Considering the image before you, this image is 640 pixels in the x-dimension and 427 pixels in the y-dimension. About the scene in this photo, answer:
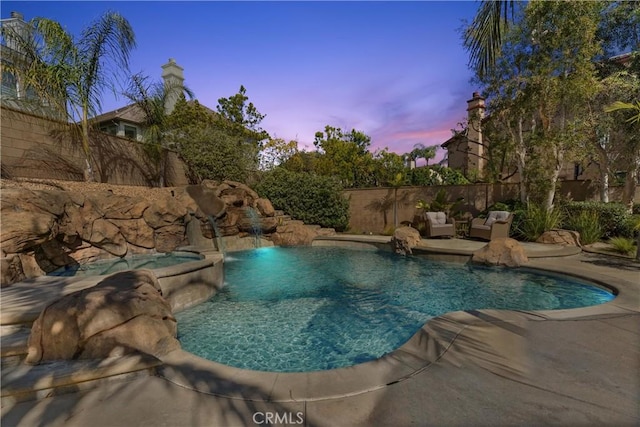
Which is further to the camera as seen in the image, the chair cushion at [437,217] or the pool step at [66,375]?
the chair cushion at [437,217]

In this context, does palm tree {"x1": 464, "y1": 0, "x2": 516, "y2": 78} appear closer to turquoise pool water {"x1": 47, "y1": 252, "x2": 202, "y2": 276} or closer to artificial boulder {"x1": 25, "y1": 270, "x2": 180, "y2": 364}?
artificial boulder {"x1": 25, "y1": 270, "x2": 180, "y2": 364}

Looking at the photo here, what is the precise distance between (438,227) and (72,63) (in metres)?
13.0

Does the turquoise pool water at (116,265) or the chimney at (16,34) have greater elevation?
the chimney at (16,34)

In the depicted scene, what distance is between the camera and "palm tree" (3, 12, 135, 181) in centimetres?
770

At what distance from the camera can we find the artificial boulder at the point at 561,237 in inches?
320

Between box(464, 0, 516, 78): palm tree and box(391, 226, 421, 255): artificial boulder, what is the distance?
6.98 metres

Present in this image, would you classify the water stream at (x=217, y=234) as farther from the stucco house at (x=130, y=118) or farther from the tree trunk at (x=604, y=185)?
the tree trunk at (x=604, y=185)

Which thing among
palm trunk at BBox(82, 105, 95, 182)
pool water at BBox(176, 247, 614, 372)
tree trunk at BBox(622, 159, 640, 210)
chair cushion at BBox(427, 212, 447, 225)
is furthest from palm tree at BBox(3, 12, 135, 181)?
tree trunk at BBox(622, 159, 640, 210)

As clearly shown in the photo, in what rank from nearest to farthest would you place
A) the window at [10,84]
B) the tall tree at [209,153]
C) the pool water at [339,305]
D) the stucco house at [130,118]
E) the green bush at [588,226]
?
the pool water at [339,305] → the window at [10,84] → the green bush at [588,226] → the tall tree at [209,153] → the stucco house at [130,118]

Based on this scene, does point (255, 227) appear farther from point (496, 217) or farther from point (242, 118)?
point (242, 118)

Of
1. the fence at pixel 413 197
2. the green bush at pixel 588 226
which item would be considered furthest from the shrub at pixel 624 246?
the fence at pixel 413 197

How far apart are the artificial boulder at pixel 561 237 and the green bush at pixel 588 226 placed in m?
0.34

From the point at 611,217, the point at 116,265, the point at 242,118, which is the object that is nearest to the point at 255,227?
the point at 116,265

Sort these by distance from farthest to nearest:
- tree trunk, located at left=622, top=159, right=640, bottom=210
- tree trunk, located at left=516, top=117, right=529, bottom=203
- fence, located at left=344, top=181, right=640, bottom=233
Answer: fence, located at left=344, top=181, right=640, bottom=233 → tree trunk, located at left=516, top=117, right=529, bottom=203 → tree trunk, located at left=622, top=159, right=640, bottom=210
